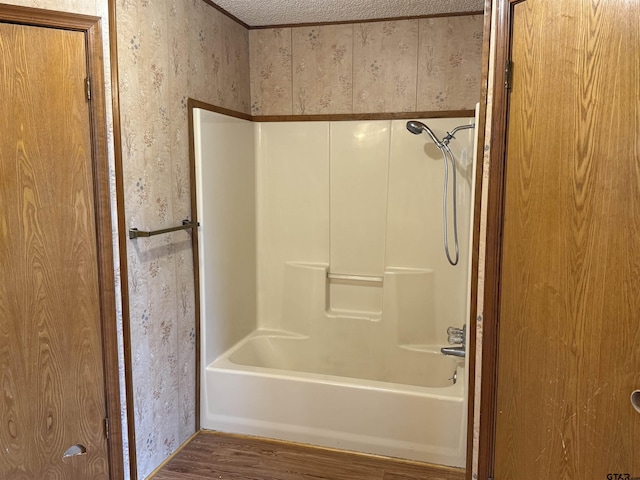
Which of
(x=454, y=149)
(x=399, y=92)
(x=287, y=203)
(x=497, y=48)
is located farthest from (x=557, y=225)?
(x=287, y=203)

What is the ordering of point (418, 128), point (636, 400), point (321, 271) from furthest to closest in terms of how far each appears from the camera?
point (321, 271), point (418, 128), point (636, 400)

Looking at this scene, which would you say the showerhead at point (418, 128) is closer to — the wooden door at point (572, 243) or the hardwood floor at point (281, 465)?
the wooden door at point (572, 243)

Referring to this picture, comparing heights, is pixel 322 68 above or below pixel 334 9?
below

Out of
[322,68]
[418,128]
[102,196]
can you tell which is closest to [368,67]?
[322,68]

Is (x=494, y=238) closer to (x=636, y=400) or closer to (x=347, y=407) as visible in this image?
(x=636, y=400)

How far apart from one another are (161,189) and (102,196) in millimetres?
367

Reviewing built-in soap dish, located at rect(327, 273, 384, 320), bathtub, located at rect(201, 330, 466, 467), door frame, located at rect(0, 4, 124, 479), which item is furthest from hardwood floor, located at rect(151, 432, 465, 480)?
built-in soap dish, located at rect(327, 273, 384, 320)

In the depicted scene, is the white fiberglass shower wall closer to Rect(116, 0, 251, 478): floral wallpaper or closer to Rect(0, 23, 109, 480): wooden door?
Rect(116, 0, 251, 478): floral wallpaper

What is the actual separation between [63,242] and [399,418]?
1.71 metres

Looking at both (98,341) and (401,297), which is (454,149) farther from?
(98,341)

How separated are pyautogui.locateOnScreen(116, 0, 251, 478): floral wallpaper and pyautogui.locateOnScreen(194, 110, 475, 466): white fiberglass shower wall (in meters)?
0.13

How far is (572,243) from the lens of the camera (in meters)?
1.28

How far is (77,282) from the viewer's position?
1935 mm

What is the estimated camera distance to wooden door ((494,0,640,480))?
1160 millimetres
